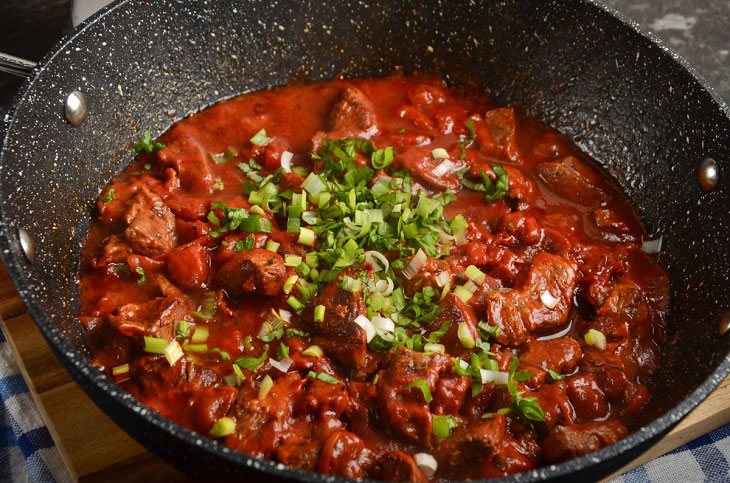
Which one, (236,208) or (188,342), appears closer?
(188,342)

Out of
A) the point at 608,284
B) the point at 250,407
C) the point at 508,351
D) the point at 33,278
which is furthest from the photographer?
the point at 608,284

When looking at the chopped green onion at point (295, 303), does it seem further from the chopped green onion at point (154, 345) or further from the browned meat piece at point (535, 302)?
the browned meat piece at point (535, 302)

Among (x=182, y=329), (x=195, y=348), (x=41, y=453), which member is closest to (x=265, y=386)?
(x=195, y=348)

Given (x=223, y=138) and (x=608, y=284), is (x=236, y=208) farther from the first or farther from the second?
(x=608, y=284)

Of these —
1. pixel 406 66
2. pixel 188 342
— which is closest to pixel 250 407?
pixel 188 342

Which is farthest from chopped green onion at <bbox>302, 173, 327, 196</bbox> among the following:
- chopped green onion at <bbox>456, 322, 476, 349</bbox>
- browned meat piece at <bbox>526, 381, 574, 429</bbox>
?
browned meat piece at <bbox>526, 381, 574, 429</bbox>

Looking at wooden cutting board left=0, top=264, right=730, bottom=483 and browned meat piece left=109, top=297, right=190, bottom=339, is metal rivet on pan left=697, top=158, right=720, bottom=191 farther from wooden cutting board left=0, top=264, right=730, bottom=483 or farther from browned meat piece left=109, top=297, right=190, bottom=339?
browned meat piece left=109, top=297, right=190, bottom=339

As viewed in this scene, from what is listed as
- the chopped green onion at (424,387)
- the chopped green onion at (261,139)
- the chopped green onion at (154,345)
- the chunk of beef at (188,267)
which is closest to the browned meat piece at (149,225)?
the chunk of beef at (188,267)
